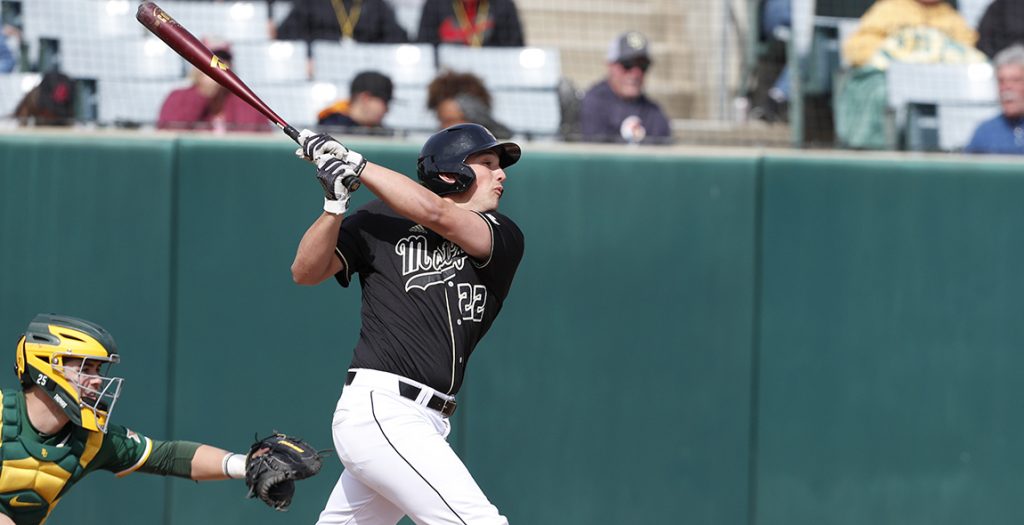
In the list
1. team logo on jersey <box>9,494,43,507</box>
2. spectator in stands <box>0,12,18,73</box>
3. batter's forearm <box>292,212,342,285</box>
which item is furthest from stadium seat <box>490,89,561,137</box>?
team logo on jersey <box>9,494,43,507</box>

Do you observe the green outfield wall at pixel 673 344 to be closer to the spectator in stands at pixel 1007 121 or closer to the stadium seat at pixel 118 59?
the spectator in stands at pixel 1007 121

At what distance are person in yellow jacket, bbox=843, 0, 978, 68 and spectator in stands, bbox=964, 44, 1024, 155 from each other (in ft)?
2.69

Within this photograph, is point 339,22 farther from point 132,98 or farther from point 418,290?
point 418,290

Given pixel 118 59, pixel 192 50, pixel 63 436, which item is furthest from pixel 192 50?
pixel 118 59

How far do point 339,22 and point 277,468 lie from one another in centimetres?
412

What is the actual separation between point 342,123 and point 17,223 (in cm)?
144

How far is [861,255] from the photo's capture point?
5789mm

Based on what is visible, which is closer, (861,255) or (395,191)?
(395,191)

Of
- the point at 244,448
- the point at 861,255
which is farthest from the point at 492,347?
the point at 861,255

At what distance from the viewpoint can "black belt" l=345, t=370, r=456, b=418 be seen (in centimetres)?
367

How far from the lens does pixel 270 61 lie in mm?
6930

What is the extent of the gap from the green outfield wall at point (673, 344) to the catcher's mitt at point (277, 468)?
196cm

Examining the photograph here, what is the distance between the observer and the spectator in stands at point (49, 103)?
5867 millimetres

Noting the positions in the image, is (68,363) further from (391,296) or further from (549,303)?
(549,303)
